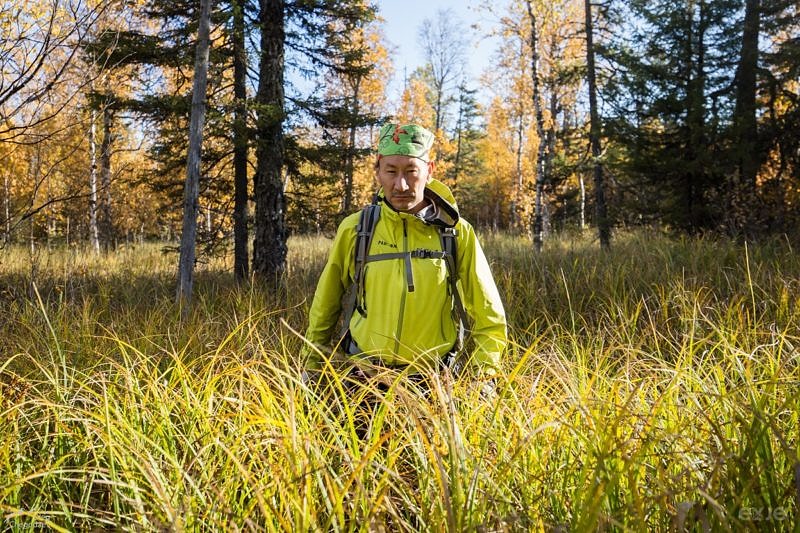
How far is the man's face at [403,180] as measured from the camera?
6.90ft

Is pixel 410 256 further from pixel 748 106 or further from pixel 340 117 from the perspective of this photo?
pixel 748 106

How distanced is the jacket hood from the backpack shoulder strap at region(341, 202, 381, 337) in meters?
0.11

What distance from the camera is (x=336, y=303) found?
2.40 metres

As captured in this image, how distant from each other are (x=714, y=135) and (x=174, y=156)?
11252mm

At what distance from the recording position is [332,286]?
2.37 meters

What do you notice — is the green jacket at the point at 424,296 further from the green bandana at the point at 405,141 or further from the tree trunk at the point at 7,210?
the tree trunk at the point at 7,210

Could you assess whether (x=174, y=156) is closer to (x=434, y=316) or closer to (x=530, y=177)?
(x=434, y=316)

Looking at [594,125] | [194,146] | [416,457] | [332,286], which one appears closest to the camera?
[416,457]

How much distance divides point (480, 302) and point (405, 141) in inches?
31.9

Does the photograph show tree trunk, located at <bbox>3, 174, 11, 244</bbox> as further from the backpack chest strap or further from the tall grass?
the backpack chest strap

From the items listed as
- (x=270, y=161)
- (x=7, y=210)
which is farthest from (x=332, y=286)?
(x=7, y=210)

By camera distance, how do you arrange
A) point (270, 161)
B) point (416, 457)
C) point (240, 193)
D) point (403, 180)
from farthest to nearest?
point (240, 193) < point (270, 161) < point (403, 180) < point (416, 457)

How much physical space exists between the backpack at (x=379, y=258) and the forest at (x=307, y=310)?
32 centimetres

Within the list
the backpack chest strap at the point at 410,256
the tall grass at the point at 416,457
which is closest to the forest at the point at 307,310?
the tall grass at the point at 416,457
